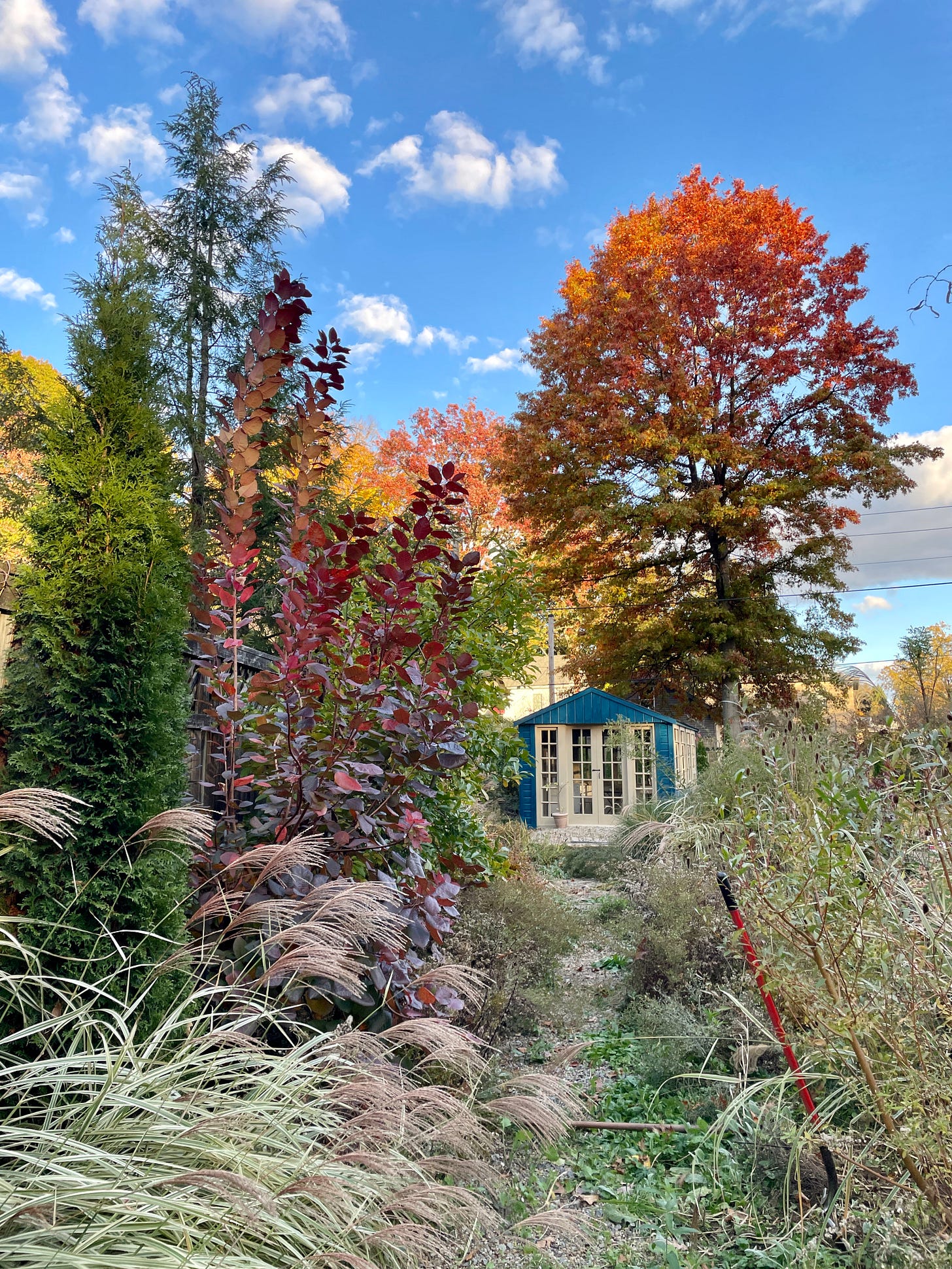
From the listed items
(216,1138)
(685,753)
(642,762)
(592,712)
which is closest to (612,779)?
(642,762)

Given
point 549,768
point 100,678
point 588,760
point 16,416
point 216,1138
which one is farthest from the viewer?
point 549,768

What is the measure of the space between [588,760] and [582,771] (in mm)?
259

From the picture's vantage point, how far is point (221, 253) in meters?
10.4

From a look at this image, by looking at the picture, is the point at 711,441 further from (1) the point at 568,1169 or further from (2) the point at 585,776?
(1) the point at 568,1169

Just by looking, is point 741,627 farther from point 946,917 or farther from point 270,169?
point 946,917

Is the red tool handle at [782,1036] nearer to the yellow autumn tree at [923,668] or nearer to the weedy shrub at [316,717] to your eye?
the weedy shrub at [316,717]

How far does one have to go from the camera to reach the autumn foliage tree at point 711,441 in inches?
493

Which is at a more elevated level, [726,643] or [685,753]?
[726,643]

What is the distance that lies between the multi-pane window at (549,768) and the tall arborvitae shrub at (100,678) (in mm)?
11015

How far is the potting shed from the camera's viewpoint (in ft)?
39.8

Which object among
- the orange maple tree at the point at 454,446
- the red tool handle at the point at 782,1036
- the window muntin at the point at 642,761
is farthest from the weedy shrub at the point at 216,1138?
the orange maple tree at the point at 454,446

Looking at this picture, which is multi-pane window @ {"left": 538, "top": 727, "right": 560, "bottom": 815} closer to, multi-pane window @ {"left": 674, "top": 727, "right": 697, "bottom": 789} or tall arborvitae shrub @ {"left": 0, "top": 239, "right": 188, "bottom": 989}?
multi-pane window @ {"left": 674, "top": 727, "right": 697, "bottom": 789}

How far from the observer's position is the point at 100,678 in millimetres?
2086

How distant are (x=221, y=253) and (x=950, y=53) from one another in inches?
352
